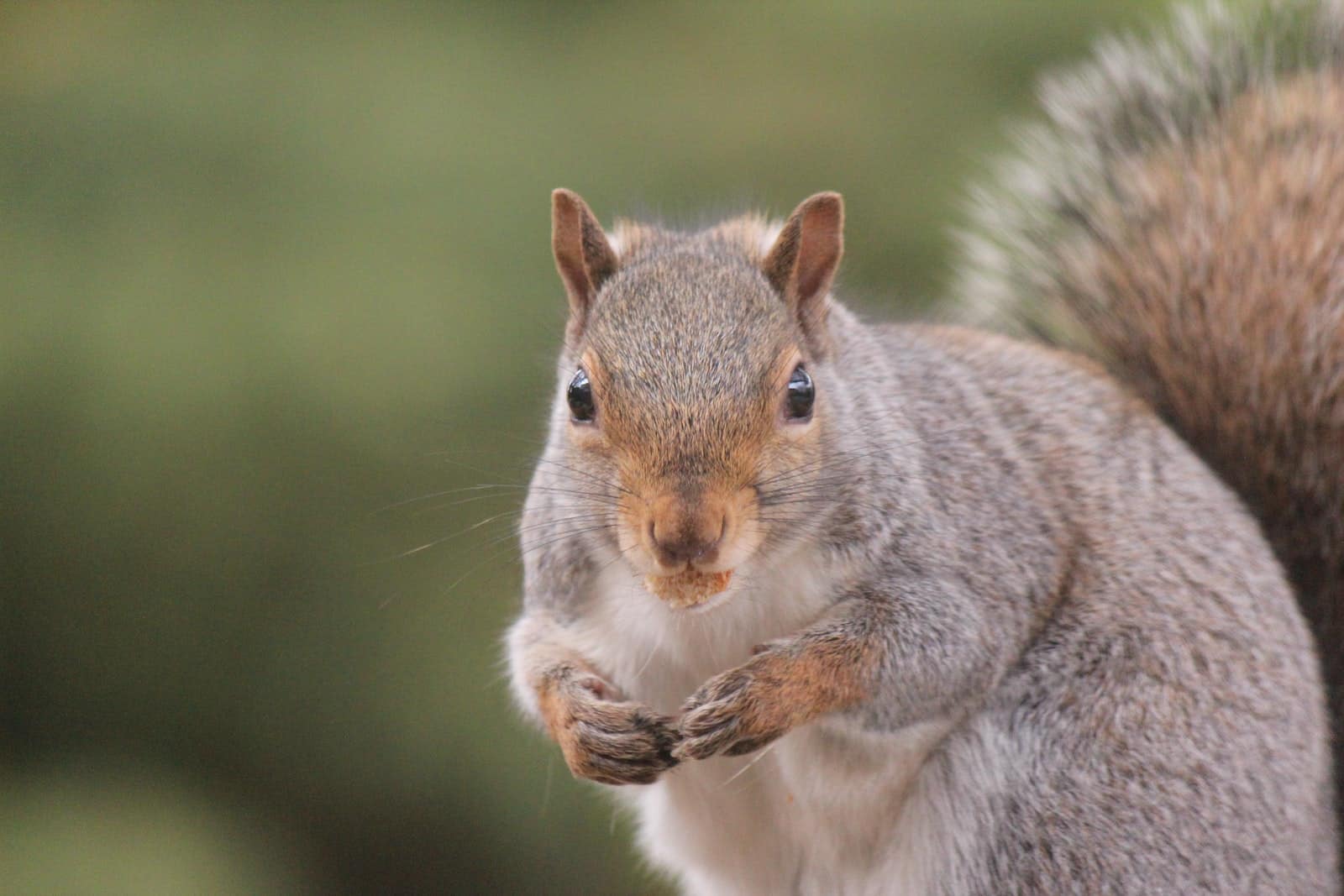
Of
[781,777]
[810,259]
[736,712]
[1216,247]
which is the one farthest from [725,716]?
[1216,247]

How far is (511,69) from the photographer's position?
269cm

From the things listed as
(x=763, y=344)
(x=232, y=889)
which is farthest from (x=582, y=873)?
(x=763, y=344)

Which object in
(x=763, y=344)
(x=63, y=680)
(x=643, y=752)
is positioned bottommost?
(x=63, y=680)

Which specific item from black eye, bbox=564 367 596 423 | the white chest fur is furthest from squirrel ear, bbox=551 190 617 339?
the white chest fur

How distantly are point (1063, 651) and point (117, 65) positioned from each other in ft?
6.30

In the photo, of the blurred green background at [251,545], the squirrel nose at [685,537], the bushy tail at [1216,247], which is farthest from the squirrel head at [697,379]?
the blurred green background at [251,545]

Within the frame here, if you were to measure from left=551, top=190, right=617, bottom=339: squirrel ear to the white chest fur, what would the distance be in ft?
0.78

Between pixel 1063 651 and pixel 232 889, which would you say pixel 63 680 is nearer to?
pixel 232 889

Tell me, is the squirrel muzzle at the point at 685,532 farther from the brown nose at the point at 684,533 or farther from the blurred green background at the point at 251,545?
the blurred green background at the point at 251,545

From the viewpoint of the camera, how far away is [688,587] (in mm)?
1084

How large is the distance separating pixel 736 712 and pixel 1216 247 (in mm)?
801

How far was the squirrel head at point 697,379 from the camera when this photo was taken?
1080 mm

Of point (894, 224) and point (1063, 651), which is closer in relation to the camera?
point (1063, 651)

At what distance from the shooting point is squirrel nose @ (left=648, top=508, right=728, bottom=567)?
1042 mm
